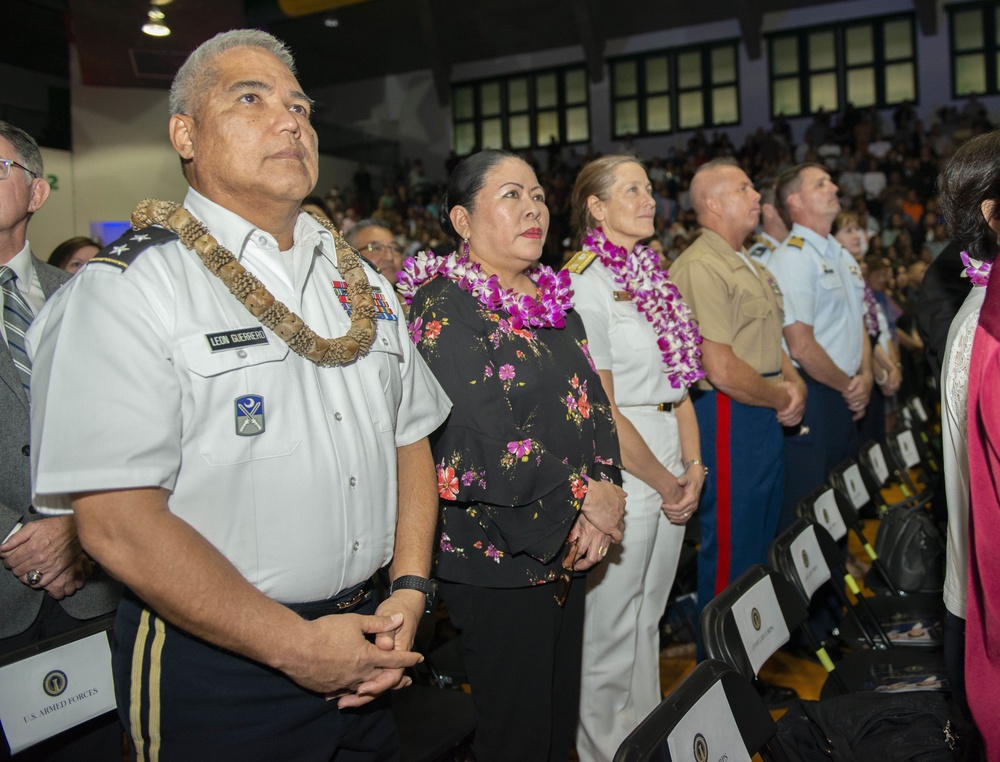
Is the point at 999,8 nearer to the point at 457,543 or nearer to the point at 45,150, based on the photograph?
the point at 45,150

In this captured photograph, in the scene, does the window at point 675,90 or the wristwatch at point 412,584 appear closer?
the wristwatch at point 412,584

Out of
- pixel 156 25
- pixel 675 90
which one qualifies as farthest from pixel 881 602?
pixel 675 90

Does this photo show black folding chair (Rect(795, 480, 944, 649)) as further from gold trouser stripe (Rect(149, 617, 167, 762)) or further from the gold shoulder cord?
gold trouser stripe (Rect(149, 617, 167, 762))

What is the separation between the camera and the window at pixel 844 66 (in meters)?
13.9

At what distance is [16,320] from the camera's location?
184cm

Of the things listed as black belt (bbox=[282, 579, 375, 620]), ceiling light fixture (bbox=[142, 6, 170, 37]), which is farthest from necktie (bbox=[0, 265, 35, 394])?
ceiling light fixture (bbox=[142, 6, 170, 37])

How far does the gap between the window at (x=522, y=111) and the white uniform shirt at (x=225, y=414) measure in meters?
15.2

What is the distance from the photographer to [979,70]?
13.4 meters

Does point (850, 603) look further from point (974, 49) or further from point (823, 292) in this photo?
point (974, 49)

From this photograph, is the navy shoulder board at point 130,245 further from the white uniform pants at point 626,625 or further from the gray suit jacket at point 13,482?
the white uniform pants at point 626,625

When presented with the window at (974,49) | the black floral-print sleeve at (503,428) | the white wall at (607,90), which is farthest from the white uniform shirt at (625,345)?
the window at (974,49)

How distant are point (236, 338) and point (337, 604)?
46 centimetres

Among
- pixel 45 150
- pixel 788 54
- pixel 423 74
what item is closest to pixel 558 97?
pixel 423 74

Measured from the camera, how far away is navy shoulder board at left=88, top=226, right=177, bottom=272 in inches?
46.7
